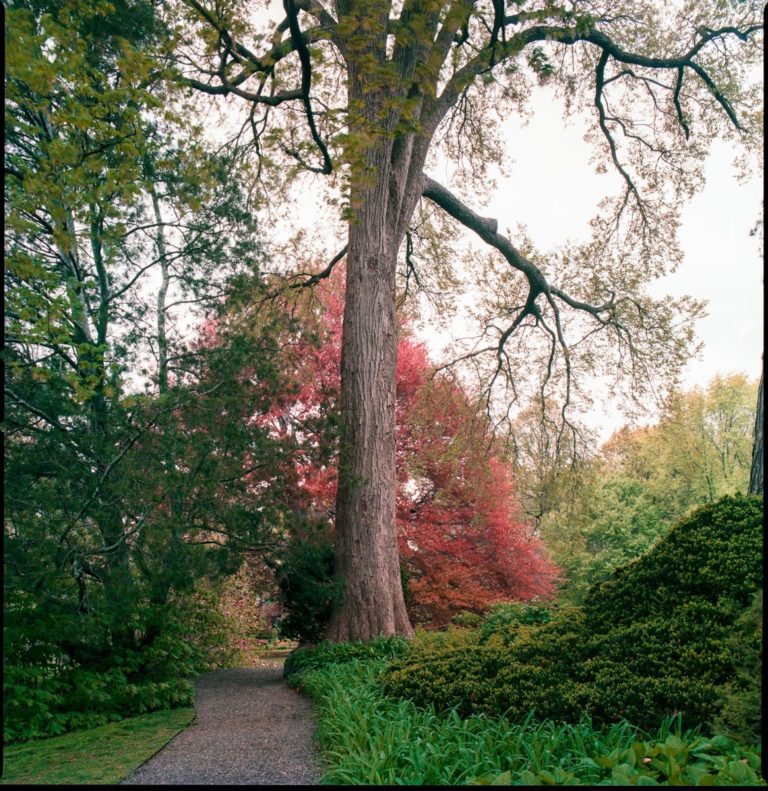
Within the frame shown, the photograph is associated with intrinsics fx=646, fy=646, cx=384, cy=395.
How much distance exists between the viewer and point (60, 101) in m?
5.25

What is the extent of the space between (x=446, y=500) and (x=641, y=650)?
809 centimetres

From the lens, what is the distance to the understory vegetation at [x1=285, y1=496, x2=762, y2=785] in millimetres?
3094

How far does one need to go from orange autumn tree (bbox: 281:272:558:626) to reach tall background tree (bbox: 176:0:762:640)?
46.2 inches

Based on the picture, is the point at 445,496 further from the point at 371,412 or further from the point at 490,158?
the point at 490,158

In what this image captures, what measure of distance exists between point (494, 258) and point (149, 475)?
9.08 m

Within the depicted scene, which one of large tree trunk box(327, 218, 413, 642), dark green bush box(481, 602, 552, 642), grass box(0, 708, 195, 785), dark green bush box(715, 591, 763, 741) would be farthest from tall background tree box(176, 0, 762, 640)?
dark green bush box(715, 591, 763, 741)

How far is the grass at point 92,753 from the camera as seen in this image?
3.81 metres

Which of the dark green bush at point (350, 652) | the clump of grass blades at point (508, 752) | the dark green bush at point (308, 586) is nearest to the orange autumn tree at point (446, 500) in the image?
the dark green bush at point (308, 586)

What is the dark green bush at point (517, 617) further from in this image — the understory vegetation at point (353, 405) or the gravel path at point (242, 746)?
the gravel path at point (242, 746)

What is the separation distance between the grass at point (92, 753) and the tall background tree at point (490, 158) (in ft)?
9.92

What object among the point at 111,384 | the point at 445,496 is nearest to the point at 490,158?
the point at 445,496

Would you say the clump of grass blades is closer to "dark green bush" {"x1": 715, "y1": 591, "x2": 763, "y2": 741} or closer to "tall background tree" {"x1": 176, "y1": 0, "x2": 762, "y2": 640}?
"dark green bush" {"x1": 715, "y1": 591, "x2": 763, "y2": 741}

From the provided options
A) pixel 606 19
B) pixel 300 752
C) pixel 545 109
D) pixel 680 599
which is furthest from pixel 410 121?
pixel 545 109

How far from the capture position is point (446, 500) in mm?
12125
